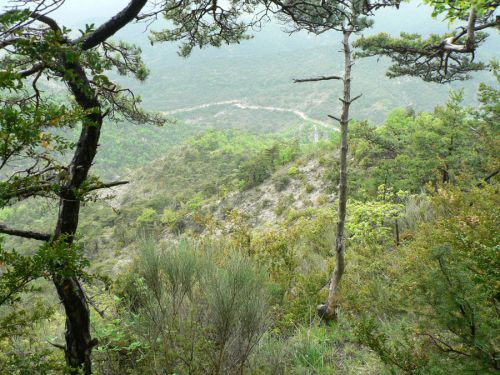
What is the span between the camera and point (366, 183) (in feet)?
36.0

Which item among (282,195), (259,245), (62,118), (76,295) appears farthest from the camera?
(282,195)

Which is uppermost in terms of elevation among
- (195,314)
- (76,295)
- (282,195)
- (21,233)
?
(21,233)

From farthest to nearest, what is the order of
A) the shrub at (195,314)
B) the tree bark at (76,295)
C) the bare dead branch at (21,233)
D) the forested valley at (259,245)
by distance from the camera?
the shrub at (195,314), the tree bark at (76,295), the bare dead branch at (21,233), the forested valley at (259,245)

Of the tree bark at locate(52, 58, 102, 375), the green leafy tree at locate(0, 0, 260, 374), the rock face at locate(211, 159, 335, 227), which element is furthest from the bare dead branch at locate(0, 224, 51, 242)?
the rock face at locate(211, 159, 335, 227)

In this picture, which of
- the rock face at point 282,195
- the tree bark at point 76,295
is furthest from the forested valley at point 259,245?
the rock face at point 282,195

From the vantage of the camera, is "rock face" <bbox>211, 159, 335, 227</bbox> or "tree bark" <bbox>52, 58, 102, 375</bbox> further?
"rock face" <bbox>211, 159, 335, 227</bbox>

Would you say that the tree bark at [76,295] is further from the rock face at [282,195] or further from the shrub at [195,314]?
the rock face at [282,195]

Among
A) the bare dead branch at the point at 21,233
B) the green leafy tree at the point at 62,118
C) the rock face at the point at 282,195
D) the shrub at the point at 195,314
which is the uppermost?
the green leafy tree at the point at 62,118

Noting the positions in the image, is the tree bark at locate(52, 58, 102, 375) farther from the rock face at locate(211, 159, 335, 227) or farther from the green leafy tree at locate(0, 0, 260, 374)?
the rock face at locate(211, 159, 335, 227)

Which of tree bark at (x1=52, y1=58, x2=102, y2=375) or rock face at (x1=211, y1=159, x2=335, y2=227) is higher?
tree bark at (x1=52, y1=58, x2=102, y2=375)

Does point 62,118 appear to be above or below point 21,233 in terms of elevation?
above

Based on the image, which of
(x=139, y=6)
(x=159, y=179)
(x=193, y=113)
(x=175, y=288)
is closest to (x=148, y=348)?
(x=175, y=288)

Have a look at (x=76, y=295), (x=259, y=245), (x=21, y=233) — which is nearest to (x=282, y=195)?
(x=259, y=245)

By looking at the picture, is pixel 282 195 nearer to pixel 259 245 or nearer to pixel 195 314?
pixel 259 245
